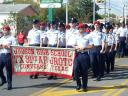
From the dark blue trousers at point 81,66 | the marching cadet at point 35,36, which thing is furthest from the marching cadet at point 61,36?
the dark blue trousers at point 81,66

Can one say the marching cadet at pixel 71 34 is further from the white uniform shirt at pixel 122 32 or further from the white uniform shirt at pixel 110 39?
the white uniform shirt at pixel 122 32

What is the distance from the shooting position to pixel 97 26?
47.8ft

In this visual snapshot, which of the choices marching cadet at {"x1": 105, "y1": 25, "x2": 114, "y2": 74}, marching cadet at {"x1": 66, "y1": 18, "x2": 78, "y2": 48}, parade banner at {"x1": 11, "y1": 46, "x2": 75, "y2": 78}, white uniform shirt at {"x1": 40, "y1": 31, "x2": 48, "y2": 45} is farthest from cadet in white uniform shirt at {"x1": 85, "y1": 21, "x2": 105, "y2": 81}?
white uniform shirt at {"x1": 40, "y1": 31, "x2": 48, "y2": 45}

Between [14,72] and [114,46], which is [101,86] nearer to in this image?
[14,72]

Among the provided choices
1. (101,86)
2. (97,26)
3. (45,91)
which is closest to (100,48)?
(97,26)

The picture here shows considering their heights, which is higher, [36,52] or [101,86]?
[36,52]

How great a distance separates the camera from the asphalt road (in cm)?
1238

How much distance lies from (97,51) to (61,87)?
214 centimetres

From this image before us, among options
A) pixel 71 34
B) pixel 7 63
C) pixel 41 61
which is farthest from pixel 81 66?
pixel 71 34

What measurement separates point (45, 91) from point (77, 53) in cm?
139

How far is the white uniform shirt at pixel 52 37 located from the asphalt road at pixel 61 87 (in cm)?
126

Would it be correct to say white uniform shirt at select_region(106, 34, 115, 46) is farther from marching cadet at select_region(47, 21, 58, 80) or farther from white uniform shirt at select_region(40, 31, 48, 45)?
white uniform shirt at select_region(40, 31, 48, 45)

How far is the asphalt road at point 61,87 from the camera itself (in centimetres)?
1238

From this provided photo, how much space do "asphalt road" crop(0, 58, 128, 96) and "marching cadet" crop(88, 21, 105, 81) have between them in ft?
1.16
